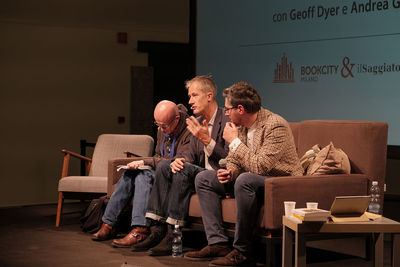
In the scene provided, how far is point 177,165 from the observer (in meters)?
4.80

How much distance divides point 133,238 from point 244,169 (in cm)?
107

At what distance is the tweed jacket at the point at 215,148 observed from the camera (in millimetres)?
4734

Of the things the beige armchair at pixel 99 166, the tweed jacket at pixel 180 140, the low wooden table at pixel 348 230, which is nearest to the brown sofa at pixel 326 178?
the tweed jacket at pixel 180 140

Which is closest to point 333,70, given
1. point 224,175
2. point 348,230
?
point 224,175

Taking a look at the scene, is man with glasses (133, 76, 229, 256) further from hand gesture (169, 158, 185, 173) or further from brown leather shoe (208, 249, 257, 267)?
brown leather shoe (208, 249, 257, 267)

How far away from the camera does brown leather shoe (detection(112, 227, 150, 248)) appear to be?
498 cm

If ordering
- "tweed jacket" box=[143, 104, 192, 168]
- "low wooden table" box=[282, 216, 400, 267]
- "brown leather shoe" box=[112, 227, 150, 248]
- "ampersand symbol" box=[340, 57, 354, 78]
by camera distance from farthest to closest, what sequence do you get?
"ampersand symbol" box=[340, 57, 354, 78] < "tweed jacket" box=[143, 104, 192, 168] < "brown leather shoe" box=[112, 227, 150, 248] < "low wooden table" box=[282, 216, 400, 267]

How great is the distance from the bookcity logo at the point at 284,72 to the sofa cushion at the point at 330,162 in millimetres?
2156

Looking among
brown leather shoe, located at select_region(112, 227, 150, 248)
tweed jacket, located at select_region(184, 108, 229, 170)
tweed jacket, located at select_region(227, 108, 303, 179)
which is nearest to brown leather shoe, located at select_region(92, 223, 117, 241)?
brown leather shoe, located at select_region(112, 227, 150, 248)

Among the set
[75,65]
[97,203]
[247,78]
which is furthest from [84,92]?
[97,203]

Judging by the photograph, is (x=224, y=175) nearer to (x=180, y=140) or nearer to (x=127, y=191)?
(x=180, y=140)

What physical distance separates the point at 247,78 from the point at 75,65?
2524mm

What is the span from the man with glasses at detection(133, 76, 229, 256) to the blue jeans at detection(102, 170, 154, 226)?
0.21 meters

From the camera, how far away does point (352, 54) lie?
5.95 metres
